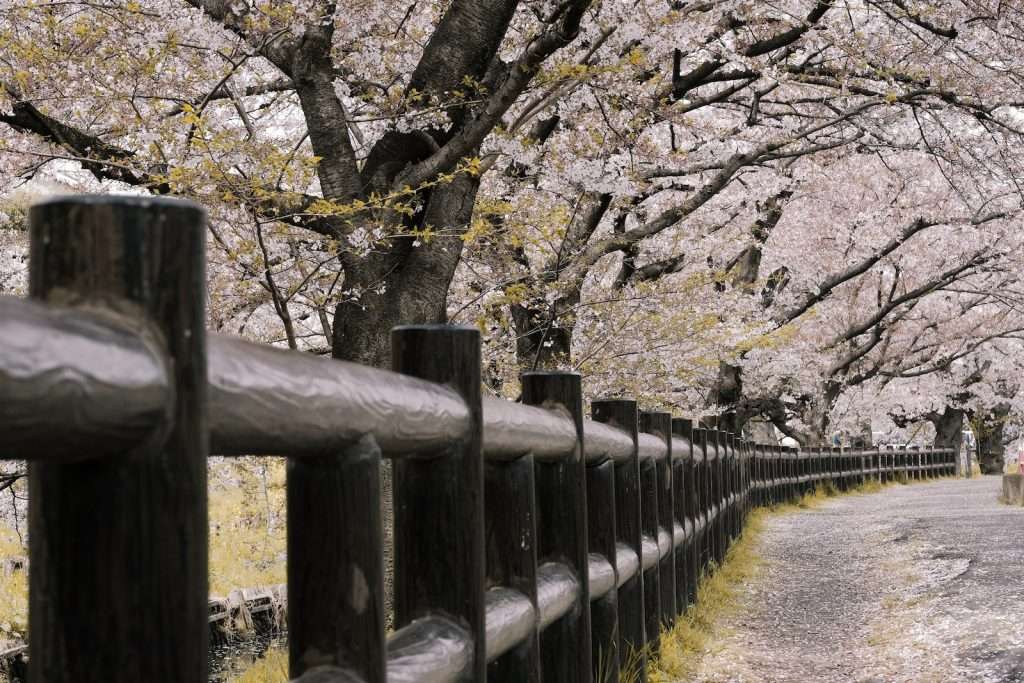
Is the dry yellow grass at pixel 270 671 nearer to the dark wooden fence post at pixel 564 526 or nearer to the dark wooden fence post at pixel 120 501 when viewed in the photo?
the dark wooden fence post at pixel 564 526

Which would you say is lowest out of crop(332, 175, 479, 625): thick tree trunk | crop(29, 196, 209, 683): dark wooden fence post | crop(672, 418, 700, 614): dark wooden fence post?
crop(672, 418, 700, 614): dark wooden fence post

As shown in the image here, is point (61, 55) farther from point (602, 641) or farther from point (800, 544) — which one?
point (800, 544)

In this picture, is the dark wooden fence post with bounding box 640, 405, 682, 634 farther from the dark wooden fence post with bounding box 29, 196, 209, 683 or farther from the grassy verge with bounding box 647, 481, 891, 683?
the dark wooden fence post with bounding box 29, 196, 209, 683

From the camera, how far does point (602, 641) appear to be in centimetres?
417

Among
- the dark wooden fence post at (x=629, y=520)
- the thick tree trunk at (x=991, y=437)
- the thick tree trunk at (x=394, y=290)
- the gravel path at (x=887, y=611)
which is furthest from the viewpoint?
the thick tree trunk at (x=991, y=437)

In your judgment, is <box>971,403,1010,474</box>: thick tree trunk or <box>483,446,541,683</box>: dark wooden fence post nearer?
<box>483,446,541,683</box>: dark wooden fence post

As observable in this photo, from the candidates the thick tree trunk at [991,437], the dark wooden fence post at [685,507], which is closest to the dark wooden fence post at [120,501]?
the dark wooden fence post at [685,507]

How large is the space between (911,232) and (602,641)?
52.0 ft

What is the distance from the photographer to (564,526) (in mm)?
3502

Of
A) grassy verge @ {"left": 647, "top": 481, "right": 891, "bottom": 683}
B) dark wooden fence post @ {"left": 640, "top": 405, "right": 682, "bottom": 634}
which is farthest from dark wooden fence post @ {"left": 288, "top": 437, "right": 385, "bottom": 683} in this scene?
dark wooden fence post @ {"left": 640, "top": 405, "right": 682, "bottom": 634}

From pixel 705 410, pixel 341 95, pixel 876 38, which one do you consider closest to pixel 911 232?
pixel 705 410

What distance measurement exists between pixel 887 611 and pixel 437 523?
5.17 metres

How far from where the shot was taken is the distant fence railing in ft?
3.38

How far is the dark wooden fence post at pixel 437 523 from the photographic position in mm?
2287
